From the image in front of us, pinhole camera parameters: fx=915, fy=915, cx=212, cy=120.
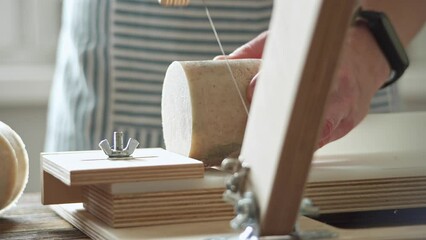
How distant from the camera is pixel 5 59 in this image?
1.88m

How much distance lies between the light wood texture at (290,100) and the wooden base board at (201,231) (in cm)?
9

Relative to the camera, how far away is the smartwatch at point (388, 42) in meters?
0.67

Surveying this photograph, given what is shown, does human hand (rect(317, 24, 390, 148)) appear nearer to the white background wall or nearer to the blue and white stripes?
the blue and white stripes

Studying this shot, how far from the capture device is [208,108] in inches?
32.0

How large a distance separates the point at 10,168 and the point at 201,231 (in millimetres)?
192

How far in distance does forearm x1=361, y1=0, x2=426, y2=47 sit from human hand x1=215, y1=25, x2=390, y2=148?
2cm

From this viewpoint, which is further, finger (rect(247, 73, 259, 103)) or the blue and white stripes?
the blue and white stripes

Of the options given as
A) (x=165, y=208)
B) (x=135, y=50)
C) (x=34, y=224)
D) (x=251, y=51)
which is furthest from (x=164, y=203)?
(x=135, y=50)

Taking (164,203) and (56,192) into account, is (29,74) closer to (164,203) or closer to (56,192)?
(56,192)

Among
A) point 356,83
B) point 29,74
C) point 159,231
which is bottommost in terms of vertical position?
point 29,74

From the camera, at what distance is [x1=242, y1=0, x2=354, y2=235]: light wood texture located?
502mm

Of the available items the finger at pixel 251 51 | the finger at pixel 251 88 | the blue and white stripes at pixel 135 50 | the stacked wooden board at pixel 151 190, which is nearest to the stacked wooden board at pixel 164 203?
the stacked wooden board at pixel 151 190

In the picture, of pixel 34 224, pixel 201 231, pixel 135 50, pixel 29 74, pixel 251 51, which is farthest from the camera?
pixel 29 74

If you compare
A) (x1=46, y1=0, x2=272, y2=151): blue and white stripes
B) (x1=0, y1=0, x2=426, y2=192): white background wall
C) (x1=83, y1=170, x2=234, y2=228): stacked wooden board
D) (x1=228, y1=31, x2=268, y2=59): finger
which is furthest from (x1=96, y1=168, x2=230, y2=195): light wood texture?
(x1=0, y1=0, x2=426, y2=192): white background wall
